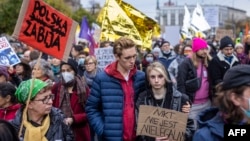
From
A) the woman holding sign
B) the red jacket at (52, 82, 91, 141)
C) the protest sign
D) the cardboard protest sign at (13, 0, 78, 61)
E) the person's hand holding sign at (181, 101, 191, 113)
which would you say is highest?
the cardboard protest sign at (13, 0, 78, 61)

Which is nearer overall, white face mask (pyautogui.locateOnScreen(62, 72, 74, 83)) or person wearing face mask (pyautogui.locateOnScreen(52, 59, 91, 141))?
person wearing face mask (pyautogui.locateOnScreen(52, 59, 91, 141))

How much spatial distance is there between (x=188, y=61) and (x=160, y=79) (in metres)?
2.85

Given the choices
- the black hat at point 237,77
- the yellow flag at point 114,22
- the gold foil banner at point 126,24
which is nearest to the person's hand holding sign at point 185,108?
the black hat at point 237,77

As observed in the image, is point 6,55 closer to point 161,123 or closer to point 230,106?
point 161,123

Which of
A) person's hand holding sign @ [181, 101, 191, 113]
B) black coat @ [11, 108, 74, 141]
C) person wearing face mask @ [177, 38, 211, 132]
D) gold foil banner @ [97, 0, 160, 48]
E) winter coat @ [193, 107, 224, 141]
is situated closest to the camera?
winter coat @ [193, 107, 224, 141]

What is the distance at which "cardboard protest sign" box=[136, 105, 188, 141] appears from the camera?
14.9ft

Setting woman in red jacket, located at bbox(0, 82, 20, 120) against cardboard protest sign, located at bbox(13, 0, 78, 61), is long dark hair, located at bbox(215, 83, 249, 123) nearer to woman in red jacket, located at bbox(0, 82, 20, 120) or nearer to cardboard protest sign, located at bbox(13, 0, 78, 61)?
cardboard protest sign, located at bbox(13, 0, 78, 61)

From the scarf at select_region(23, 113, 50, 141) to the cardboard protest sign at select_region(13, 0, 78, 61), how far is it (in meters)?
0.88

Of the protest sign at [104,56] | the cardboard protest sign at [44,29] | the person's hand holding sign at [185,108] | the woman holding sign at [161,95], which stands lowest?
the person's hand holding sign at [185,108]

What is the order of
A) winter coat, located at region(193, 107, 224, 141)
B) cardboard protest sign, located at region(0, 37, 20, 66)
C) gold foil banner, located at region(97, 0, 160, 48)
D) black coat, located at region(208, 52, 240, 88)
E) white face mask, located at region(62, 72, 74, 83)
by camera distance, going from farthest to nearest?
1. cardboard protest sign, located at region(0, 37, 20, 66)
2. gold foil banner, located at region(97, 0, 160, 48)
3. black coat, located at region(208, 52, 240, 88)
4. white face mask, located at region(62, 72, 74, 83)
5. winter coat, located at region(193, 107, 224, 141)

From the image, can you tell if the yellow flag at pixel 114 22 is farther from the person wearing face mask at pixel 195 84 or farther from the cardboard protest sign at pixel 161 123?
the cardboard protest sign at pixel 161 123

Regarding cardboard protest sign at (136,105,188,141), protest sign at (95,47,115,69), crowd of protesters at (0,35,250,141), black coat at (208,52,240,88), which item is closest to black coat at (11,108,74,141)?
crowd of protesters at (0,35,250,141)

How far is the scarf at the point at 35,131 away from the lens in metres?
4.52

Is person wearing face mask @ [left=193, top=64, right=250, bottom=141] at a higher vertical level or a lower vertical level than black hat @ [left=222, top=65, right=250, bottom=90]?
lower
